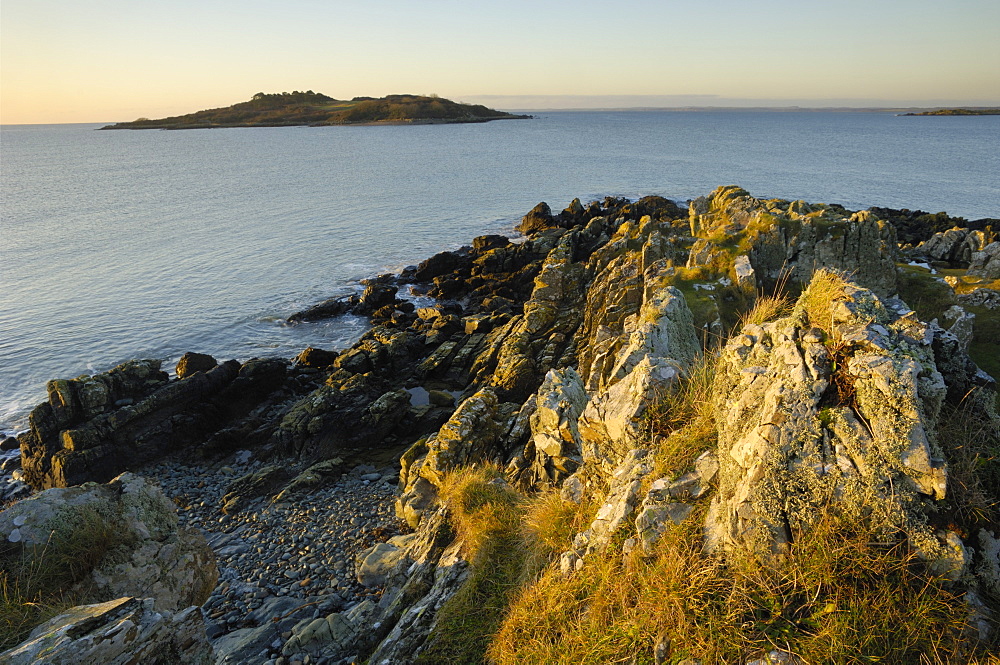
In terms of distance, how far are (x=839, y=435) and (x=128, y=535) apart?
1079 cm

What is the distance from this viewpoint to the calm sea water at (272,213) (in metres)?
31.5

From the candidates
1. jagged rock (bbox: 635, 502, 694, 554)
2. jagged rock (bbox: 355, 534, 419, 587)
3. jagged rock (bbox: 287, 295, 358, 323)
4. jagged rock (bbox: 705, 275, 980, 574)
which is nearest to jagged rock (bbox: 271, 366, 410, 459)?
jagged rock (bbox: 355, 534, 419, 587)

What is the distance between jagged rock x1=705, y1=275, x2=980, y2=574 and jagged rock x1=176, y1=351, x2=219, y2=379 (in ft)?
84.9

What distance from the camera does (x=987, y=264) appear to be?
25938 millimetres

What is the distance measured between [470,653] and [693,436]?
13.0ft

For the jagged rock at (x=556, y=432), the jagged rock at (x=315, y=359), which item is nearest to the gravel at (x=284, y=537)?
the jagged rock at (x=556, y=432)

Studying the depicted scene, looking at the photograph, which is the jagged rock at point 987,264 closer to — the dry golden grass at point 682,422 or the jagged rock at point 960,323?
the jagged rock at point 960,323

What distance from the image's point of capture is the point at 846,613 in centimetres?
411

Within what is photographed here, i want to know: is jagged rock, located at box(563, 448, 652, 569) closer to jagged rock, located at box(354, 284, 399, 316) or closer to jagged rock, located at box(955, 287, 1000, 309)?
jagged rock, located at box(955, 287, 1000, 309)

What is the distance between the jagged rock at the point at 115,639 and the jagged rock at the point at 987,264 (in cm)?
3407

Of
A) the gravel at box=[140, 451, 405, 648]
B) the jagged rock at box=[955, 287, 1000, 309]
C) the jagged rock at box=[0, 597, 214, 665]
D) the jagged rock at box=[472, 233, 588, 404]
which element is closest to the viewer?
the jagged rock at box=[0, 597, 214, 665]

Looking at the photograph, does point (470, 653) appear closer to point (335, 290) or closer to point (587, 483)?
point (587, 483)

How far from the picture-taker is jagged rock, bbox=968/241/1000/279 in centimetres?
2523

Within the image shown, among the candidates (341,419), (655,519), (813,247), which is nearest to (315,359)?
(341,419)
